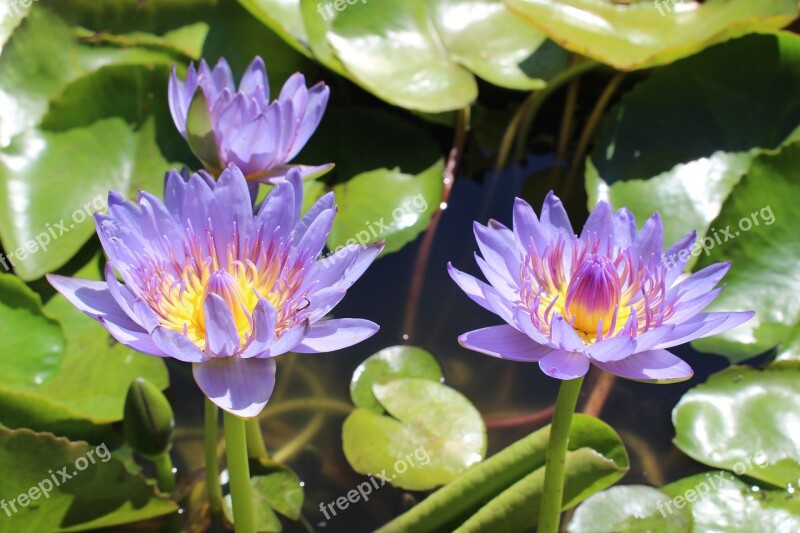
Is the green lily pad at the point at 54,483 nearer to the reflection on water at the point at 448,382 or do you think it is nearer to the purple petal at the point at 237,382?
the reflection on water at the point at 448,382

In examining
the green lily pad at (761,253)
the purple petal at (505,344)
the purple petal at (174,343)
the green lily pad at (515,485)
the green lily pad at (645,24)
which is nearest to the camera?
the purple petal at (174,343)

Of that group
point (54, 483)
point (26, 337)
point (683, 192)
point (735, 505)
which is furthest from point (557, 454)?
point (26, 337)

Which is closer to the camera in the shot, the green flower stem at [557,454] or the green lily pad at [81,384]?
the green flower stem at [557,454]

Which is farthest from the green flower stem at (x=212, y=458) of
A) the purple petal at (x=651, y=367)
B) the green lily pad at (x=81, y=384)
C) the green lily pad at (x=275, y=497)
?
the purple petal at (x=651, y=367)

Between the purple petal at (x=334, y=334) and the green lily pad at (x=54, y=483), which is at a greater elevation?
the purple petal at (x=334, y=334)

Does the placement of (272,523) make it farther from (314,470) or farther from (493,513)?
(493,513)

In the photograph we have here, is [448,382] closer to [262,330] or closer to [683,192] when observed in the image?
[683,192]
